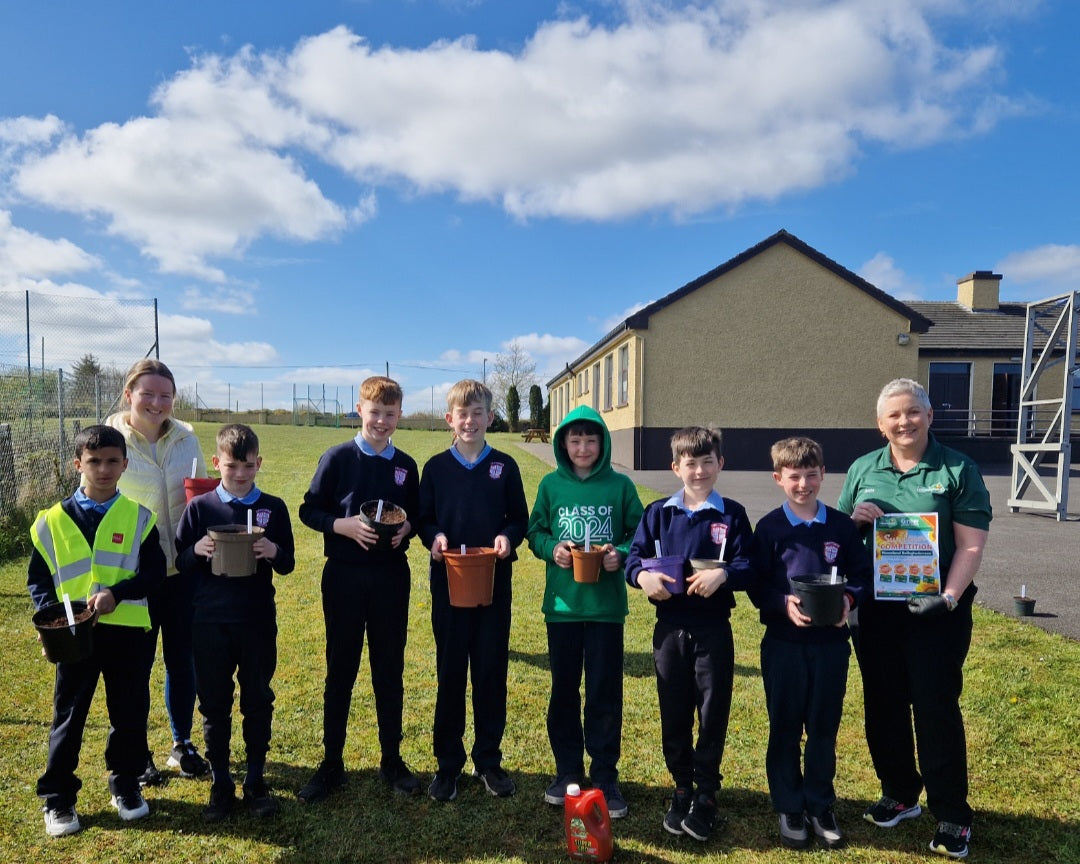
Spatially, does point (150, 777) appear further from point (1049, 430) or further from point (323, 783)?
point (1049, 430)

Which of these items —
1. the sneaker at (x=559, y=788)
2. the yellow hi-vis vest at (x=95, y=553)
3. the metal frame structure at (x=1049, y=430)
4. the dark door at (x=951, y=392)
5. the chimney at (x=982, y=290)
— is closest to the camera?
the yellow hi-vis vest at (x=95, y=553)

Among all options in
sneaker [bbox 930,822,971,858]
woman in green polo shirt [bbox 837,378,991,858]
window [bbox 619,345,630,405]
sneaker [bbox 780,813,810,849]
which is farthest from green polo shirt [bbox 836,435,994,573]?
window [bbox 619,345,630,405]

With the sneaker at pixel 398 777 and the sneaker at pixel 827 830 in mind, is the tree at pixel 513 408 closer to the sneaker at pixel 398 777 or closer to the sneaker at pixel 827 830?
the sneaker at pixel 398 777

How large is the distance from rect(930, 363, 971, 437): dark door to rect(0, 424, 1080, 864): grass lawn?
907 inches

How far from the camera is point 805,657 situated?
3.32 meters

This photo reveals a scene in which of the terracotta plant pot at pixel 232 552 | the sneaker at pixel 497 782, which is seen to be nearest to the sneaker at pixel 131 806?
the terracotta plant pot at pixel 232 552

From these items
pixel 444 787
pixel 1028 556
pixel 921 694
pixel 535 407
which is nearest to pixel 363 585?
pixel 444 787

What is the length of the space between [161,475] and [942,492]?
12.1 feet

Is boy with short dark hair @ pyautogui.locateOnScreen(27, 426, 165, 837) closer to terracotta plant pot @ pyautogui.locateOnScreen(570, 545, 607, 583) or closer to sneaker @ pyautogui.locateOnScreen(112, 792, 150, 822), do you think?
sneaker @ pyautogui.locateOnScreen(112, 792, 150, 822)

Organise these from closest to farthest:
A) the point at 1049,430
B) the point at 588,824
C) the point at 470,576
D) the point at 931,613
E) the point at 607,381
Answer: the point at 588,824, the point at 931,613, the point at 470,576, the point at 1049,430, the point at 607,381

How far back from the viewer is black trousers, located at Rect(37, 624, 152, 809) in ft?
11.0

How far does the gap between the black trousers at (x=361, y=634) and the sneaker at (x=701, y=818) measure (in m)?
1.47

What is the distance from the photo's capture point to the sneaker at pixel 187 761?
3.85m

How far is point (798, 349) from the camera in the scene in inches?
896
